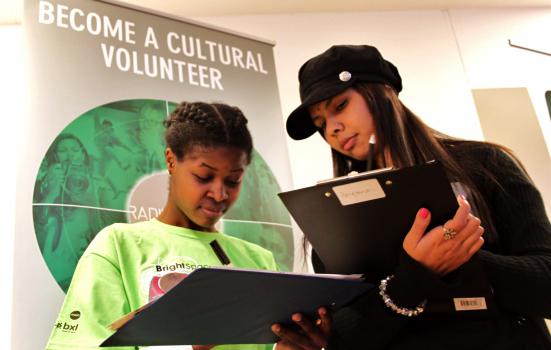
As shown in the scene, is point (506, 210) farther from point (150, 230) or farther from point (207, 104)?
point (207, 104)

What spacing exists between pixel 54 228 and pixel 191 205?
0.40 metres

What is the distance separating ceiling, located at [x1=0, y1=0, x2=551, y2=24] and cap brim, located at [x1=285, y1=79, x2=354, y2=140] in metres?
1.43

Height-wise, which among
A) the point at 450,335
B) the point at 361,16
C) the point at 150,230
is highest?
the point at 361,16

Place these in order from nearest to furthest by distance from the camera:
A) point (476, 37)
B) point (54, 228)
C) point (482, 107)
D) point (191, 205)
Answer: point (54, 228) → point (191, 205) → point (482, 107) → point (476, 37)

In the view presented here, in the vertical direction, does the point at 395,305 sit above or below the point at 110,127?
below

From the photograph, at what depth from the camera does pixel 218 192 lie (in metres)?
1.70

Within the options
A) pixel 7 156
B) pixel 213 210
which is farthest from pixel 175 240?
pixel 7 156

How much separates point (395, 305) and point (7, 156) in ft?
6.21

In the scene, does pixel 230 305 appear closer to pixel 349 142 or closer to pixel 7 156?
pixel 349 142

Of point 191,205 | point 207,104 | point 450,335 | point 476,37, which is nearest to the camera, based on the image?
point 450,335

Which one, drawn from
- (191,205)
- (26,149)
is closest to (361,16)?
(191,205)

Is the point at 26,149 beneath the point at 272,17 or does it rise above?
beneath

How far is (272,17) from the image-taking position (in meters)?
2.82

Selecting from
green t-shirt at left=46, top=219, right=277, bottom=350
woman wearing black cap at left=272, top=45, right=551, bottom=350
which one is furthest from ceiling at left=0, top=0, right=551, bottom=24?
woman wearing black cap at left=272, top=45, right=551, bottom=350
